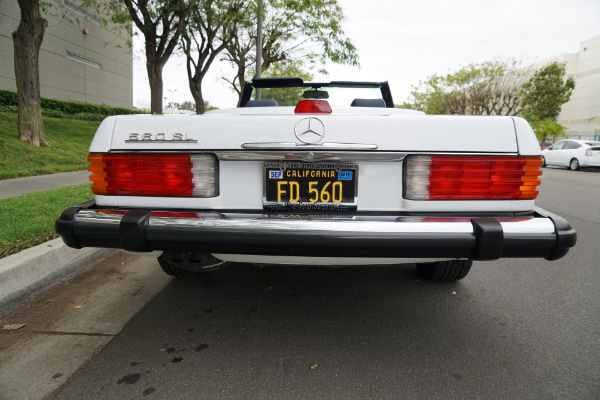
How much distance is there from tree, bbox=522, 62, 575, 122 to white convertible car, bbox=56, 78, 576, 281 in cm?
3500

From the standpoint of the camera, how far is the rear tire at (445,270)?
263 cm

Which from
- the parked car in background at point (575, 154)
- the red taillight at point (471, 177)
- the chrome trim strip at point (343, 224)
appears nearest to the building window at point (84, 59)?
the chrome trim strip at point (343, 224)

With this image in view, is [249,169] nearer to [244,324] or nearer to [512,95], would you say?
[244,324]

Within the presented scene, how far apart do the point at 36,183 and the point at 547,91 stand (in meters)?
35.4

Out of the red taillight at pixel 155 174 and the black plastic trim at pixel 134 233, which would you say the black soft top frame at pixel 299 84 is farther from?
the black plastic trim at pixel 134 233

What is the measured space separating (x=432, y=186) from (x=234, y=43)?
1840 centimetres

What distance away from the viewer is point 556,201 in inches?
A: 273

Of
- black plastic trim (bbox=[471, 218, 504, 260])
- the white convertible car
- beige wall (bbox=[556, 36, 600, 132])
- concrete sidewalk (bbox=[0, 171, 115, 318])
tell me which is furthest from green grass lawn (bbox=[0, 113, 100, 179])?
beige wall (bbox=[556, 36, 600, 132])

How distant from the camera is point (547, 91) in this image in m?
30.1

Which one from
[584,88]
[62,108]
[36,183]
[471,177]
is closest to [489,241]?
[471,177]

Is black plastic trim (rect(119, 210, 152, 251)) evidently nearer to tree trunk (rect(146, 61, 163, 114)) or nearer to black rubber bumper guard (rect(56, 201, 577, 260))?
black rubber bumper guard (rect(56, 201, 577, 260))

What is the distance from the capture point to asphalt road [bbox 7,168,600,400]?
5.57ft

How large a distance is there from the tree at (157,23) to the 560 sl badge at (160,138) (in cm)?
1029

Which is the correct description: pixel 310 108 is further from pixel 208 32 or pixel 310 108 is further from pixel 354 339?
pixel 208 32
